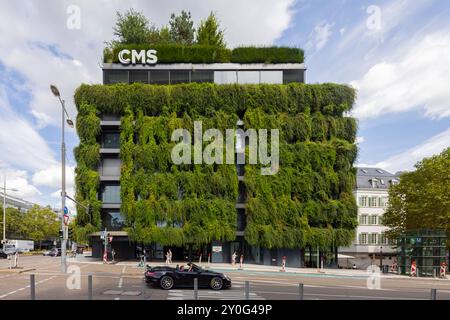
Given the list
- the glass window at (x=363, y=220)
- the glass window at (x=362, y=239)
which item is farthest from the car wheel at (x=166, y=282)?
the glass window at (x=363, y=220)

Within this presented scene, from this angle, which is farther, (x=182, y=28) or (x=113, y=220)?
(x=182, y=28)

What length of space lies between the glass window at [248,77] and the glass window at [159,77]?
9.11 meters

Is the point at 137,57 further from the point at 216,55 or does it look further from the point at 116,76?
the point at 216,55

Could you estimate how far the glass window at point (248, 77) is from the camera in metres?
47.0

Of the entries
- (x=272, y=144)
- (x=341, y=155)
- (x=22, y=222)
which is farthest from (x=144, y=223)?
(x=22, y=222)

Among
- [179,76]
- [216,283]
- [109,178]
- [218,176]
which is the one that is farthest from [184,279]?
[179,76]

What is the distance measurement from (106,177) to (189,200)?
10850 millimetres

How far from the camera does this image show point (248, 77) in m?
47.2

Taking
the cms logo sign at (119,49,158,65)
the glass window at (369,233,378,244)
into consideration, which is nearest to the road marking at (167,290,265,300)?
the cms logo sign at (119,49,158,65)

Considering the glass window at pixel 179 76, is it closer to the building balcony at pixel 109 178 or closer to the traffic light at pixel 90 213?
the building balcony at pixel 109 178

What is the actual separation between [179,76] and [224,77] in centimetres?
562

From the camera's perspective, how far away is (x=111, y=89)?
45.2m
